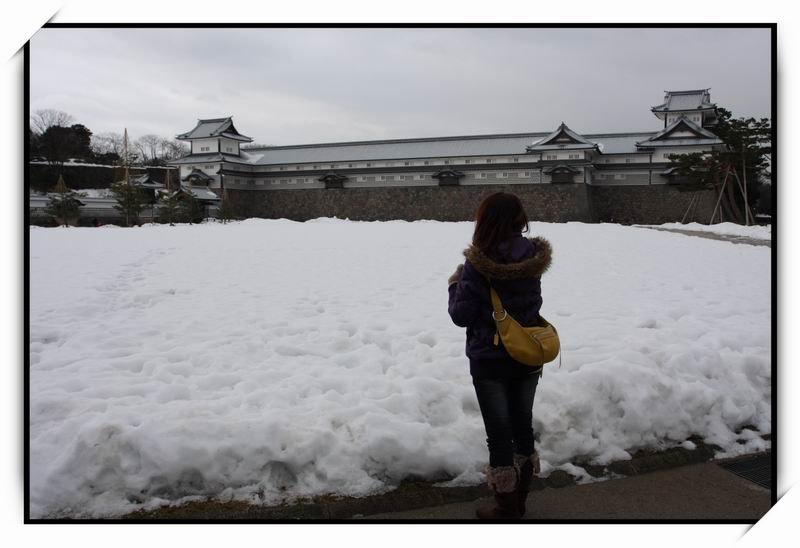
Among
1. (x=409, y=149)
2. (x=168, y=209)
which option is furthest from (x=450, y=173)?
(x=168, y=209)

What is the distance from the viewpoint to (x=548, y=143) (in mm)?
16781

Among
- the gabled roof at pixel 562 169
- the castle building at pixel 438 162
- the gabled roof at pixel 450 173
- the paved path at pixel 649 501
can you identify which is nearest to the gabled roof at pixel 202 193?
the castle building at pixel 438 162

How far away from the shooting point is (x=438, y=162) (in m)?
18.4

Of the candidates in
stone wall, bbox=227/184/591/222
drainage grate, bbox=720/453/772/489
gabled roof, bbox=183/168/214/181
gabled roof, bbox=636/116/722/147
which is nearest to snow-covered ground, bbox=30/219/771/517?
drainage grate, bbox=720/453/772/489

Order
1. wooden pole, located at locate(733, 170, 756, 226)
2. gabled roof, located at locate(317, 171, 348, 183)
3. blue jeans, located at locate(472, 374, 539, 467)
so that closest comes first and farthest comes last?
1. blue jeans, located at locate(472, 374, 539, 467)
2. wooden pole, located at locate(733, 170, 756, 226)
3. gabled roof, located at locate(317, 171, 348, 183)

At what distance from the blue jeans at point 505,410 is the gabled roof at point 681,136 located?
8750 millimetres

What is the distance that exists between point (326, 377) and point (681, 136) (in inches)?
500

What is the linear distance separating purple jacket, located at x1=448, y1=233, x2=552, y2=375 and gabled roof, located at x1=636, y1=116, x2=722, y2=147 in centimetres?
871

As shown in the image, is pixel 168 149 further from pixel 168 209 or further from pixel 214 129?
pixel 168 209

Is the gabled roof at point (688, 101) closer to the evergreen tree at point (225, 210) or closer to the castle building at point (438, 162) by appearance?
the castle building at point (438, 162)

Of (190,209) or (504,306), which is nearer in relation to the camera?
(504,306)

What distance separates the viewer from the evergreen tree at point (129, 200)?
311 inches

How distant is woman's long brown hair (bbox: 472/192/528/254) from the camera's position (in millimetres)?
2018

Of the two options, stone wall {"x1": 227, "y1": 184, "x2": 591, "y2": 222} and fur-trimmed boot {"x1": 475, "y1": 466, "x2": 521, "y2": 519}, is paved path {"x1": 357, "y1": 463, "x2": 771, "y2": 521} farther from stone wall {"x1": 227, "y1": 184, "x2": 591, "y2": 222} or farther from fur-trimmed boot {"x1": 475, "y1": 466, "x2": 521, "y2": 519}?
stone wall {"x1": 227, "y1": 184, "x2": 591, "y2": 222}
